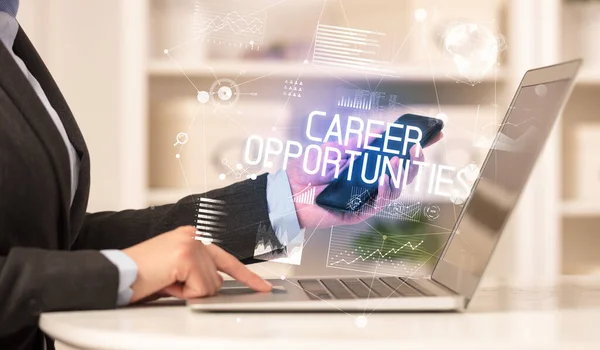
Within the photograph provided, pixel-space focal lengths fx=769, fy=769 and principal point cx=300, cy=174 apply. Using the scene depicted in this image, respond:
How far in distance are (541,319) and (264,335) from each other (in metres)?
0.25

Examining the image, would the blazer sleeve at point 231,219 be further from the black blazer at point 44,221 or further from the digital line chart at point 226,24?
the digital line chart at point 226,24

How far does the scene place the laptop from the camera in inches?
27.5

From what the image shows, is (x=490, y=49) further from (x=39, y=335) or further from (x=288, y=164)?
(x=39, y=335)

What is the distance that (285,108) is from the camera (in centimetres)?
76

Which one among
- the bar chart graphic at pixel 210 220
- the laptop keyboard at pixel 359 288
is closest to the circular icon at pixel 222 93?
the bar chart graphic at pixel 210 220

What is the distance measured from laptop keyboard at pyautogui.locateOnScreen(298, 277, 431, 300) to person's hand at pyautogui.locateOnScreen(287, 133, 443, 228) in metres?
0.07

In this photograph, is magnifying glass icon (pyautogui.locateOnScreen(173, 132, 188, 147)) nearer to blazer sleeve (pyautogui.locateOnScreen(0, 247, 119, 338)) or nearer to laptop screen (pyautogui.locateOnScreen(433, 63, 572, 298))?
blazer sleeve (pyautogui.locateOnScreen(0, 247, 119, 338))

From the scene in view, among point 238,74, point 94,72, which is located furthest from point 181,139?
point 94,72

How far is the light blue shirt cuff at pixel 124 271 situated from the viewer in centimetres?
74

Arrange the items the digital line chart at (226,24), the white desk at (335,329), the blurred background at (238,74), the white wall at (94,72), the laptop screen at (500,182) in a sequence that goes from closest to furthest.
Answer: the white desk at (335,329)
the laptop screen at (500,182)
the digital line chart at (226,24)
the blurred background at (238,74)
the white wall at (94,72)

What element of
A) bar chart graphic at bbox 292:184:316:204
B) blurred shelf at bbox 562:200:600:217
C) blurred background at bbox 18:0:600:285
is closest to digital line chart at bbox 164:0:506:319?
bar chart graphic at bbox 292:184:316:204

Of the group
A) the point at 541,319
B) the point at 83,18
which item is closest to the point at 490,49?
the point at 541,319

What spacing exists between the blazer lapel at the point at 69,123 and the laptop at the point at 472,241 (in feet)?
0.76

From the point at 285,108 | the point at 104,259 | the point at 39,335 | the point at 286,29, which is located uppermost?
the point at 286,29
